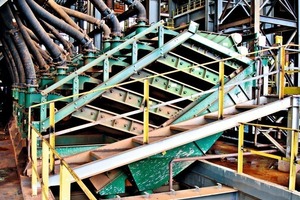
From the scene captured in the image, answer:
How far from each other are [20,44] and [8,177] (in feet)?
10.3

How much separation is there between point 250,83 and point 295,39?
1172 cm

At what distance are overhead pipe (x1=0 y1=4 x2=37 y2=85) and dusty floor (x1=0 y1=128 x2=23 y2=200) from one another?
5.52 feet

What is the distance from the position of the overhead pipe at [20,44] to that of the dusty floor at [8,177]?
1.68 meters

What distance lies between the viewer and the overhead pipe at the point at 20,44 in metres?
6.86

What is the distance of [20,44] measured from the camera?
7078 mm

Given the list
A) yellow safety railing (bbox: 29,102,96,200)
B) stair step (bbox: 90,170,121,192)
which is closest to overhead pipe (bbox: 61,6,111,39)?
stair step (bbox: 90,170,121,192)

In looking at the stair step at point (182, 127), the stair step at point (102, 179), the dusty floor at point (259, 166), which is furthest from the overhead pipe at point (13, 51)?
the dusty floor at point (259, 166)

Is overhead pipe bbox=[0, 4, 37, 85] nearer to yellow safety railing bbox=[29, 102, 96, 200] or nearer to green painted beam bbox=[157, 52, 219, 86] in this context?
yellow safety railing bbox=[29, 102, 96, 200]

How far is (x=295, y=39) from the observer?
16.9 m

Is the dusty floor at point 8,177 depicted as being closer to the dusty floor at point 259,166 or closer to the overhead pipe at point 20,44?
the overhead pipe at point 20,44

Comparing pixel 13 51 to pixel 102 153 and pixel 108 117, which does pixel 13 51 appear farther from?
pixel 102 153

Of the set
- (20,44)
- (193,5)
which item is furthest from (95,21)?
(193,5)

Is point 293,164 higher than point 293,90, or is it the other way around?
point 293,90

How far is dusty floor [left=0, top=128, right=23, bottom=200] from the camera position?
4359 mm
